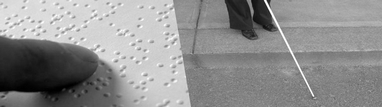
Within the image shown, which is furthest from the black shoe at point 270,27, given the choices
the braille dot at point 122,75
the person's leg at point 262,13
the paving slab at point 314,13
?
the braille dot at point 122,75

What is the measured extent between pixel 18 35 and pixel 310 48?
14.1 feet

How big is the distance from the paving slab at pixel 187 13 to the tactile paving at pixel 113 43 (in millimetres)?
4444

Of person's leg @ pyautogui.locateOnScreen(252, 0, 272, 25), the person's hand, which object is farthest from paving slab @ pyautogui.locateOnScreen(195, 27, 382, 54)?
the person's hand

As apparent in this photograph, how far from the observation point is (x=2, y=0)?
1.74 m

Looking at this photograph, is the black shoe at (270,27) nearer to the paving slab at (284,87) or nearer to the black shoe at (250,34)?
the black shoe at (250,34)

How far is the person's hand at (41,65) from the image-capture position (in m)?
1.08

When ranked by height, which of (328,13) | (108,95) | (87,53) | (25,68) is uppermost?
(25,68)

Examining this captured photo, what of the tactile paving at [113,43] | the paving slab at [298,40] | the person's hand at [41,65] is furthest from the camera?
the paving slab at [298,40]

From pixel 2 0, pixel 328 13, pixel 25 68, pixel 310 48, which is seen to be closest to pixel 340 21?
pixel 328 13

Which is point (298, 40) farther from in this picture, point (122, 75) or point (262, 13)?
point (122, 75)

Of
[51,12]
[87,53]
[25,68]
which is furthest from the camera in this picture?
[51,12]

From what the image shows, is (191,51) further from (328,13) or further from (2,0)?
(2,0)

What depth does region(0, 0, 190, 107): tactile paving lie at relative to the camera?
4.55 feet

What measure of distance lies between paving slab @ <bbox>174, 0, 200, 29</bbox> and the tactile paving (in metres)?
4.44
